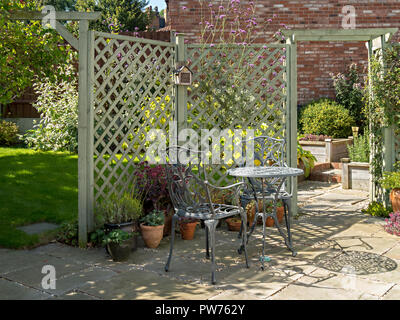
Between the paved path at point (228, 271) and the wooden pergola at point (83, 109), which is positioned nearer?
the paved path at point (228, 271)

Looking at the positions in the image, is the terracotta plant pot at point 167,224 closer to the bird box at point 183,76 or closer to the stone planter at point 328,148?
the bird box at point 183,76

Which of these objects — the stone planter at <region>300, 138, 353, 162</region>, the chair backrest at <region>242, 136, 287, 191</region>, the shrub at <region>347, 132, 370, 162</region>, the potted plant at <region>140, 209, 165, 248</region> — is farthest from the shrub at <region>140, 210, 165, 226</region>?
the stone planter at <region>300, 138, 353, 162</region>

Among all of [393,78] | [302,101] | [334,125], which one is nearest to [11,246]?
[393,78]

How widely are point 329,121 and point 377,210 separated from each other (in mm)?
3948

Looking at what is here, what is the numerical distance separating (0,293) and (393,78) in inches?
195

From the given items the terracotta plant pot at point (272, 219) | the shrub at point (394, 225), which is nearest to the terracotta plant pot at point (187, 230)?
the terracotta plant pot at point (272, 219)

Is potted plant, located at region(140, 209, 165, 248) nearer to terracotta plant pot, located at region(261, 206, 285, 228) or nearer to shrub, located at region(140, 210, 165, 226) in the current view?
shrub, located at region(140, 210, 165, 226)

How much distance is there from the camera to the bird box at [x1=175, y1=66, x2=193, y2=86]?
530 cm

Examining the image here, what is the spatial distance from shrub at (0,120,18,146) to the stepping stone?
5635 millimetres

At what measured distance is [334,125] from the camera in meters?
9.51

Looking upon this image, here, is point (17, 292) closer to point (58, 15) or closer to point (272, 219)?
point (58, 15)

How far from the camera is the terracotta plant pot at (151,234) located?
14.9 feet

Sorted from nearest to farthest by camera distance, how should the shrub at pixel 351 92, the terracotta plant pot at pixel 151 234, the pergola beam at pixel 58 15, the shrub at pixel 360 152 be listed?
the pergola beam at pixel 58 15
the terracotta plant pot at pixel 151 234
the shrub at pixel 360 152
the shrub at pixel 351 92

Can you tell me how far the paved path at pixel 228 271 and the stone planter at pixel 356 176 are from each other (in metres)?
2.50
